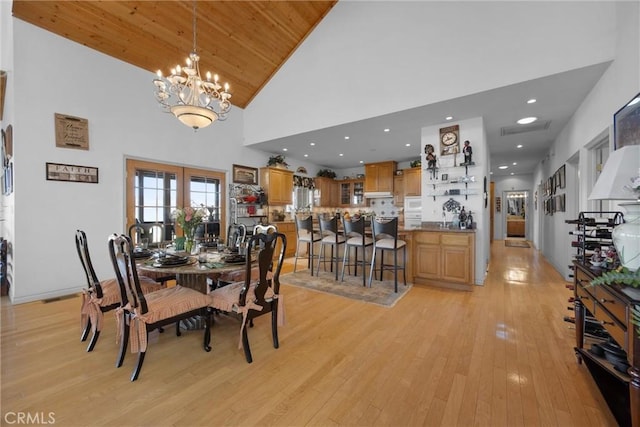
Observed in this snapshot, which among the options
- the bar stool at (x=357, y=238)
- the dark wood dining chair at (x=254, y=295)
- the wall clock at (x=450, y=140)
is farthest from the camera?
the wall clock at (x=450, y=140)

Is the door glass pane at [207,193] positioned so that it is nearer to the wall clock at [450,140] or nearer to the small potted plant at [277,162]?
the small potted plant at [277,162]

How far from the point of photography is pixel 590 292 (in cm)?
164

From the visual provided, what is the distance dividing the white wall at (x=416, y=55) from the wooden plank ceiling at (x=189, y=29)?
0.43 metres

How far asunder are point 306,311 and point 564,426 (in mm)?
2208

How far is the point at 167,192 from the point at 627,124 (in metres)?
6.06

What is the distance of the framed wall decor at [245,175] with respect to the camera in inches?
230

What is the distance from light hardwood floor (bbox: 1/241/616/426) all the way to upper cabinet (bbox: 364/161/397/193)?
4917 millimetres

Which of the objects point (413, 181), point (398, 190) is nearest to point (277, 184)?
point (398, 190)

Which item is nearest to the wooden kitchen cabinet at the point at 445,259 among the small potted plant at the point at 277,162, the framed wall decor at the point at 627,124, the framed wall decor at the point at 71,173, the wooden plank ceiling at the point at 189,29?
the framed wall decor at the point at 627,124

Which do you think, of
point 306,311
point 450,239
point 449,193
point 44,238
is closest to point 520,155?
point 449,193

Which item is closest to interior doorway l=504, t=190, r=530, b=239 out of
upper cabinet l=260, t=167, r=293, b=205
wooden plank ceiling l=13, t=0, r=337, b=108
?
upper cabinet l=260, t=167, r=293, b=205

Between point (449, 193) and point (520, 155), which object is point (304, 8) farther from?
point (520, 155)

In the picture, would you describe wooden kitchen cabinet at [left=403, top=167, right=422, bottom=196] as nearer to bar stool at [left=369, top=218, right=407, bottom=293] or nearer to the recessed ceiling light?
the recessed ceiling light

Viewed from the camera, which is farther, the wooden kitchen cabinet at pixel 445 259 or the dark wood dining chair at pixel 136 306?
the wooden kitchen cabinet at pixel 445 259
